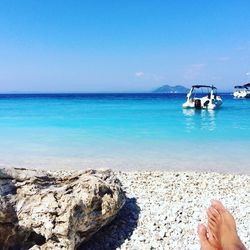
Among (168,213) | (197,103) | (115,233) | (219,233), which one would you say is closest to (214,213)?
(219,233)

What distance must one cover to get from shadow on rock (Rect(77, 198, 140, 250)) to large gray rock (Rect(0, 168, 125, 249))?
175 millimetres

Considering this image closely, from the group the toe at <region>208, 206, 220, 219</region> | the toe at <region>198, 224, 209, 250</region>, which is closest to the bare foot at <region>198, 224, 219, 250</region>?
the toe at <region>198, 224, 209, 250</region>

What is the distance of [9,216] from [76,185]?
681mm

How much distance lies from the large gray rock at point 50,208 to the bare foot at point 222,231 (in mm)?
1006

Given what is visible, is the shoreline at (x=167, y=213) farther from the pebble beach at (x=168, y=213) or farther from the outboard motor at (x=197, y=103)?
the outboard motor at (x=197, y=103)

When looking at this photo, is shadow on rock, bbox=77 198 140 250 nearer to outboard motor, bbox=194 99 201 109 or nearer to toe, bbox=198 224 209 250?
toe, bbox=198 224 209 250

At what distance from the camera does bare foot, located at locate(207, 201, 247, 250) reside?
2854 mm

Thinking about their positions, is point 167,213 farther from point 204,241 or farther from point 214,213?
point 204,241

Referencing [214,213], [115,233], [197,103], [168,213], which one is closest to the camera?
[214,213]

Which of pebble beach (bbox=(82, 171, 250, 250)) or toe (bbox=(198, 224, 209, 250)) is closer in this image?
toe (bbox=(198, 224, 209, 250))

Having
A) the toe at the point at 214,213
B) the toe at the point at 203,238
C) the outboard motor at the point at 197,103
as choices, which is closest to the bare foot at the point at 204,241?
the toe at the point at 203,238

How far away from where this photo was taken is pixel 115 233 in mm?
3871

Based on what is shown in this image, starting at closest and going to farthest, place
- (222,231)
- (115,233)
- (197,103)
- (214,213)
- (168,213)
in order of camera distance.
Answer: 1. (222,231)
2. (214,213)
3. (115,233)
4. (168,213)
5. (197,103)

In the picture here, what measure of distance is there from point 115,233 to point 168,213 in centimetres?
72
